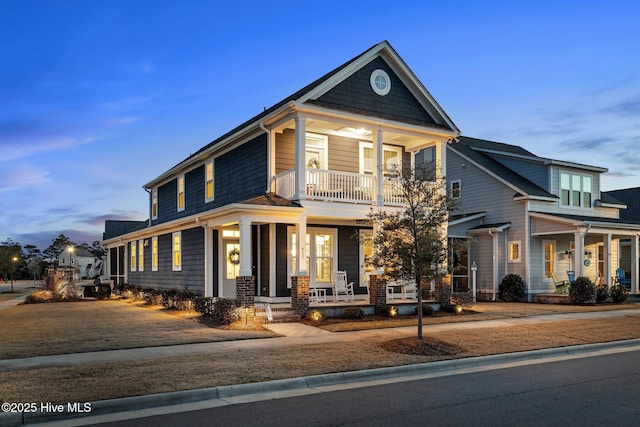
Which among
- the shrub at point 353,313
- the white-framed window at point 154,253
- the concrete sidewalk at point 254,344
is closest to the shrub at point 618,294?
the concrete sidewalk at point 254,344

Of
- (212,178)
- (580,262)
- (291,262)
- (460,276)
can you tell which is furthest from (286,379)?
(460,276)

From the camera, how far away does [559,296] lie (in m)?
25.1

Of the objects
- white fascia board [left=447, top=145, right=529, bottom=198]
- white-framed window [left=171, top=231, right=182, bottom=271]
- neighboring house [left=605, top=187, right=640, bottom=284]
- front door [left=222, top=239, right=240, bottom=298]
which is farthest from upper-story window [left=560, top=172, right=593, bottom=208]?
white-framed window [left=171, top=231, right=182, bottom=271]

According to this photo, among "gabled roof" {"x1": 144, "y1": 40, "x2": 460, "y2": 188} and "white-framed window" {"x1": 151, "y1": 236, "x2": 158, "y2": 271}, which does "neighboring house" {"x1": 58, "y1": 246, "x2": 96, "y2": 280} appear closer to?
"white-framed window" {"x1": 151, "y1": 236, "x2": 158, "y2": 271}

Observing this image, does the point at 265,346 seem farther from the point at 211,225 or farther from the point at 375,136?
the point at 375,136

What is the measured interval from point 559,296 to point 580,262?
194 centimetres

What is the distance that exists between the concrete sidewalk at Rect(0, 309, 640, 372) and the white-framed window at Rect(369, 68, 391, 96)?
8.23 meters

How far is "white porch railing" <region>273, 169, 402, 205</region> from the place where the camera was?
1764 cm

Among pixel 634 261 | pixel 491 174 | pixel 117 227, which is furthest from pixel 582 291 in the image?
pixel 117 227

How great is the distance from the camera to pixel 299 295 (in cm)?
1670

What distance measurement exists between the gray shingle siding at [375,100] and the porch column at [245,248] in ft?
14.5

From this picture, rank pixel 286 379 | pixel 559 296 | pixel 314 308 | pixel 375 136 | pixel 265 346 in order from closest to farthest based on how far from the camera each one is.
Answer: pixel 286 379 → pixel 265 346 → pixel 314 308 → pixel 375 136 → pixel 559 296

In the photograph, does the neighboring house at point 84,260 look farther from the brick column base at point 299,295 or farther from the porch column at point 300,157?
the porch column at point 300,157

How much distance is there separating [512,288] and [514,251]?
2046mm
